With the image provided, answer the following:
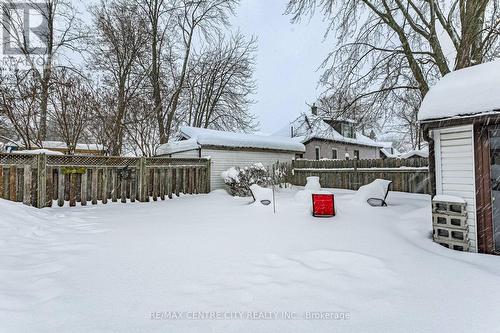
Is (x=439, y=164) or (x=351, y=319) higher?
(x=439, y=164)

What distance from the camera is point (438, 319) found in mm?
2256

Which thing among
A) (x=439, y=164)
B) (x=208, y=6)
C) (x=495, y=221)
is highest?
(x=208, y=6)

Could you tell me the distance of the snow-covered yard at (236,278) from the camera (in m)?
2.19

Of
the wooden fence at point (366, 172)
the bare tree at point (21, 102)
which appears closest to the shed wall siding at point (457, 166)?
the wooden fence at point (366, 172)

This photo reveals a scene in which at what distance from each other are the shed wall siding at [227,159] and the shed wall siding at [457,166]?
812cm

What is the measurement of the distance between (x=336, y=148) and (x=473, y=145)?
2081cm

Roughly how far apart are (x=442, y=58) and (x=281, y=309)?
10.7 meters

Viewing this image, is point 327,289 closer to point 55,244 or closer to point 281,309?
point 281,309

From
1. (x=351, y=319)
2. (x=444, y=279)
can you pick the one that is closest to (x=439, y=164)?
(x=444, y=279)

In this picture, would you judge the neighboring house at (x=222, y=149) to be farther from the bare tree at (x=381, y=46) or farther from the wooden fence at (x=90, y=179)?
→ the bare tree at (x=381, y=46)

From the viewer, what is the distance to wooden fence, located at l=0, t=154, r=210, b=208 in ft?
21.6
